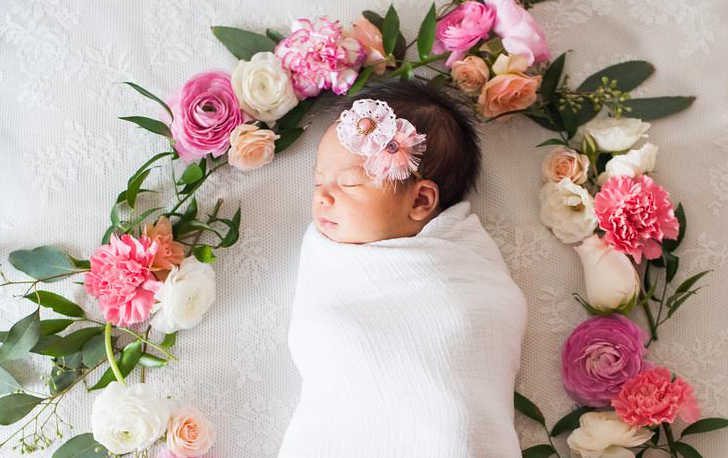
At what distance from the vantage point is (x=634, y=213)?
62.7 inches

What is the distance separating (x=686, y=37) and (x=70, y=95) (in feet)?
4.88

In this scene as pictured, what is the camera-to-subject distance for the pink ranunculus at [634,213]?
5.22 feet

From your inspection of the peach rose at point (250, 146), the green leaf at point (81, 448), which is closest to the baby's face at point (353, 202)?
the peach rose at point (250, 146)

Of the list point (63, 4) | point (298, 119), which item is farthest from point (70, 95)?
point (298, 119)

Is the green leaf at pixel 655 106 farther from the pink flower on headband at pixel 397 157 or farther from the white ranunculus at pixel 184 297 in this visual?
the white ranunculus at pixel 184 297

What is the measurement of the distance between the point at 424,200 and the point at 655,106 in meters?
0.64

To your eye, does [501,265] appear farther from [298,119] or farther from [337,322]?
[298,119]

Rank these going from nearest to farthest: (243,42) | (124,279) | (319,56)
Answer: (124,279) → (319,56) → (243,42)

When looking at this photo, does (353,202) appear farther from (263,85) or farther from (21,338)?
(21,338)

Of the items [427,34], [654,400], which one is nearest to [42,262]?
[427,34]

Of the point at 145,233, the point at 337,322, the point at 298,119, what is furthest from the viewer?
the point at 298,119

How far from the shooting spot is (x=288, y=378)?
65.0 inches

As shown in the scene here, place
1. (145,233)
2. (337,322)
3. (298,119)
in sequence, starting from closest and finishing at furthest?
(337,322) → (145,233) → (298,119)

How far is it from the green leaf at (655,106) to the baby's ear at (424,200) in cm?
55
